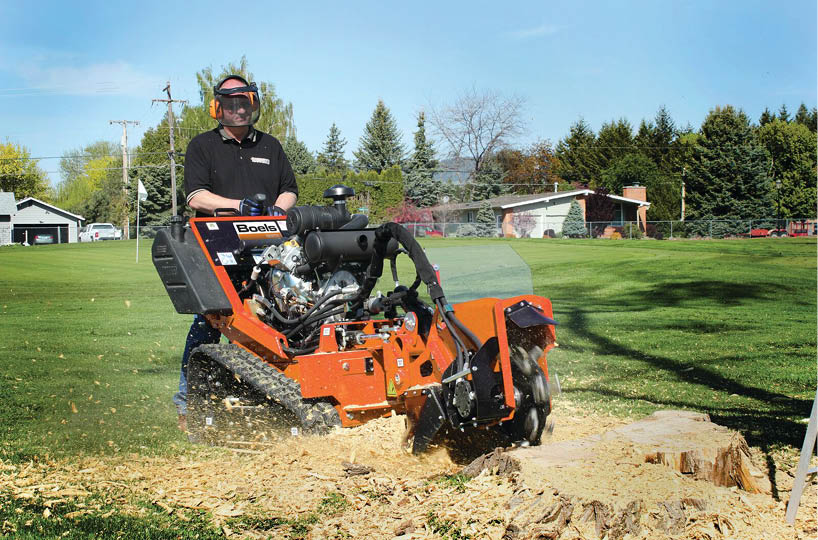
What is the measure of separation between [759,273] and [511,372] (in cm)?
2008

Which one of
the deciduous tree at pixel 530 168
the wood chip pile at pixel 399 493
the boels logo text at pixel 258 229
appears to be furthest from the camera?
the deciduous tree at pixel 530 168

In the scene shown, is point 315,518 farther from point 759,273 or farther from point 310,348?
point 759,273

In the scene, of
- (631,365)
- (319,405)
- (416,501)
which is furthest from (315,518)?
(631,365)

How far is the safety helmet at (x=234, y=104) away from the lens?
6.06 meters

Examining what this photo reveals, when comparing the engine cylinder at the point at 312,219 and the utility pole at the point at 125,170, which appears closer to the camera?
the engine cylinder at the point at 312,219

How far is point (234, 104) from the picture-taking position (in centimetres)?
611

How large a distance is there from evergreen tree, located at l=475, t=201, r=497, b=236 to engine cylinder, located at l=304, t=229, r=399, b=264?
3896 cm

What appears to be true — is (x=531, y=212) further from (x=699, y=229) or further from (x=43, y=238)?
(x=43, y=238)

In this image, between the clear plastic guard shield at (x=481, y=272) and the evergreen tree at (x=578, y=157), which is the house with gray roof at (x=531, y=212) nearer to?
the evergreen tree at (x=578, y=157)

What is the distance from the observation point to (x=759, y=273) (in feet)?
73.2

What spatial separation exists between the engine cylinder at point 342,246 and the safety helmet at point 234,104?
4.77ft

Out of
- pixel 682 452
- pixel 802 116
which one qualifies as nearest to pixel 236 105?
pixel 682 452

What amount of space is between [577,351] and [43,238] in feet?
59.6

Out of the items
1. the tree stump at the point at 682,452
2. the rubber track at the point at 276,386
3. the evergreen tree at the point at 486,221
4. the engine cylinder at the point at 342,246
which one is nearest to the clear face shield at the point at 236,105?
the engine cylinder at the point at 342,246
